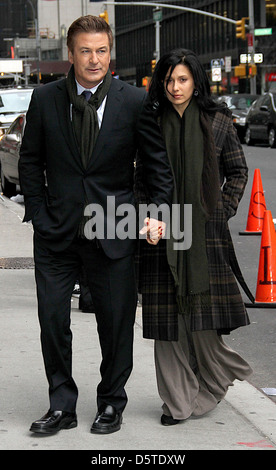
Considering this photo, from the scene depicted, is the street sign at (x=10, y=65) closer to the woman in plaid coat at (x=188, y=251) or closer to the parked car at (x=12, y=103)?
the parked car at (x=12, y=103)

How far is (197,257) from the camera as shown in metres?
4.80

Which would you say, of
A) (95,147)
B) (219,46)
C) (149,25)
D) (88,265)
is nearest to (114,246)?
(88,265)

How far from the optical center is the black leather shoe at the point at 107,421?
4699 millimetres

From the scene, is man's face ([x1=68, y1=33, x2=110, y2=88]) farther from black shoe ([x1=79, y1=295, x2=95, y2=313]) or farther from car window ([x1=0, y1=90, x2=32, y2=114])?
car window ([x1=0, y1=90, x2=32, y2=114])

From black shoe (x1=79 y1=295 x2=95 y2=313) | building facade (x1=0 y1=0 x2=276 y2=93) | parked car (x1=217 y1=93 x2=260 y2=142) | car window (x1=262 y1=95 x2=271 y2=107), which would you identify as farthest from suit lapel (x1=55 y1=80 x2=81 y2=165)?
parked car (x1=217 y1=93 x2=260 y2=142)

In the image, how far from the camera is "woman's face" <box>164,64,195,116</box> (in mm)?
4746

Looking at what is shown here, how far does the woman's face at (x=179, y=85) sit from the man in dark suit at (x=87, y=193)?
140 mm

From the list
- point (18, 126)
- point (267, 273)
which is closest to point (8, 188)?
point (18, 126)

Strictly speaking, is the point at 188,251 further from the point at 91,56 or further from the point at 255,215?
the point at 255,215

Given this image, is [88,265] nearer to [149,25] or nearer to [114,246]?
[114,246]

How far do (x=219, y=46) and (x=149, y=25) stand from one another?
917 inches

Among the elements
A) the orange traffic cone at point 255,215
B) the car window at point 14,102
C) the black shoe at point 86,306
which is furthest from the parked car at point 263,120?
the black shoe at point 86,306

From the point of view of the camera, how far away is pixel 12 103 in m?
22.2

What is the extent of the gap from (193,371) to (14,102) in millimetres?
17783
